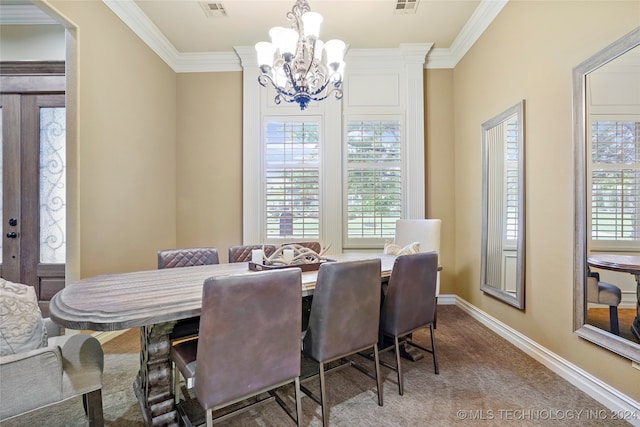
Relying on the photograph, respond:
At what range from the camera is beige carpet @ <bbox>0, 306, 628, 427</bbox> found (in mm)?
1707

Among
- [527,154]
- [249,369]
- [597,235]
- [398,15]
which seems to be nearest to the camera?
[249,369]

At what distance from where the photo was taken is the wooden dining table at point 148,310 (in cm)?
125

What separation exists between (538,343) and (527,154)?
1.60 m

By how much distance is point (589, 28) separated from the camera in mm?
1956

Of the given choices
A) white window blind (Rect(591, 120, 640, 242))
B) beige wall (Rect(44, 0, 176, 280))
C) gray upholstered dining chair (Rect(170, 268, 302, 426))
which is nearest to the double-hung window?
white window blind (Rect(591, 120, 640, 242))

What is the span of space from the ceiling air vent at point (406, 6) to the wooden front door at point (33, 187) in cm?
368

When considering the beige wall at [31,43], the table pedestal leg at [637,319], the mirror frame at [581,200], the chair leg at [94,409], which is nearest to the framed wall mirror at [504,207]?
the mirror frame at [581,200]

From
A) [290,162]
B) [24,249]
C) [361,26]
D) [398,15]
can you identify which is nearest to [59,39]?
[24,249]

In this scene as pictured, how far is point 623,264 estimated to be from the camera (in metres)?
1.73

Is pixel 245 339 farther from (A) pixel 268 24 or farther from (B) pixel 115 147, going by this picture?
(A) pixel 268 24

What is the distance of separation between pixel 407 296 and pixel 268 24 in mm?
3373

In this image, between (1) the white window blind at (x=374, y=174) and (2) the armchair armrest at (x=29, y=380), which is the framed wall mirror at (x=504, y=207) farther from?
(2) the armchair armrest at (x=29, y=380)

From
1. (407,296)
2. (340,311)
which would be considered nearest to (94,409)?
(340,311)

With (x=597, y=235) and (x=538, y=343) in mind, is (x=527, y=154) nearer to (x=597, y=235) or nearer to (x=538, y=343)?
(x=597, y=235)
